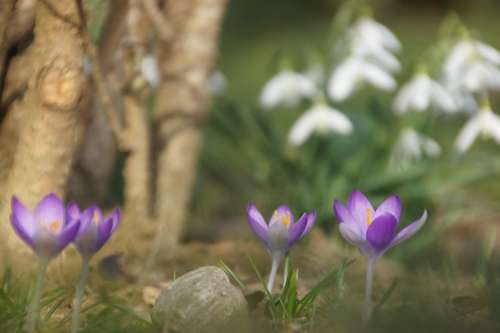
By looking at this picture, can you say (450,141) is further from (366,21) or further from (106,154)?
(106,154)

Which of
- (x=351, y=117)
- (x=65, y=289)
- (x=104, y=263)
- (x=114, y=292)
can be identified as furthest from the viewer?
(x=351, y=117)

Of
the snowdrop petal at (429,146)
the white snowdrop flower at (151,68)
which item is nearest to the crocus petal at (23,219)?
the white snowdrop flower at (151,68)

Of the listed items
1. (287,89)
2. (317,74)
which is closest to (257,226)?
(287,89)

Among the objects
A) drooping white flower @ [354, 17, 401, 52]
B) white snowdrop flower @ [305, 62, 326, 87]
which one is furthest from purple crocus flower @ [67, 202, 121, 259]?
white snowdrop flower @ [305, 62, 326, 87]

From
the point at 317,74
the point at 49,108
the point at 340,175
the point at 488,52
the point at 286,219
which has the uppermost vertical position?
the point at 49,108

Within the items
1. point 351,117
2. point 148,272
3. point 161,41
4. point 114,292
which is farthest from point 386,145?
point 114,292

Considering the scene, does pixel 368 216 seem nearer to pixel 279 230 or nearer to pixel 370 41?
pixel 279 230

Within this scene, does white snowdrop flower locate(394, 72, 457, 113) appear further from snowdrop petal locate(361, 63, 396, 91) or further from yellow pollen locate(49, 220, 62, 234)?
yellow pollen locate(49, 220, 62, 234)
